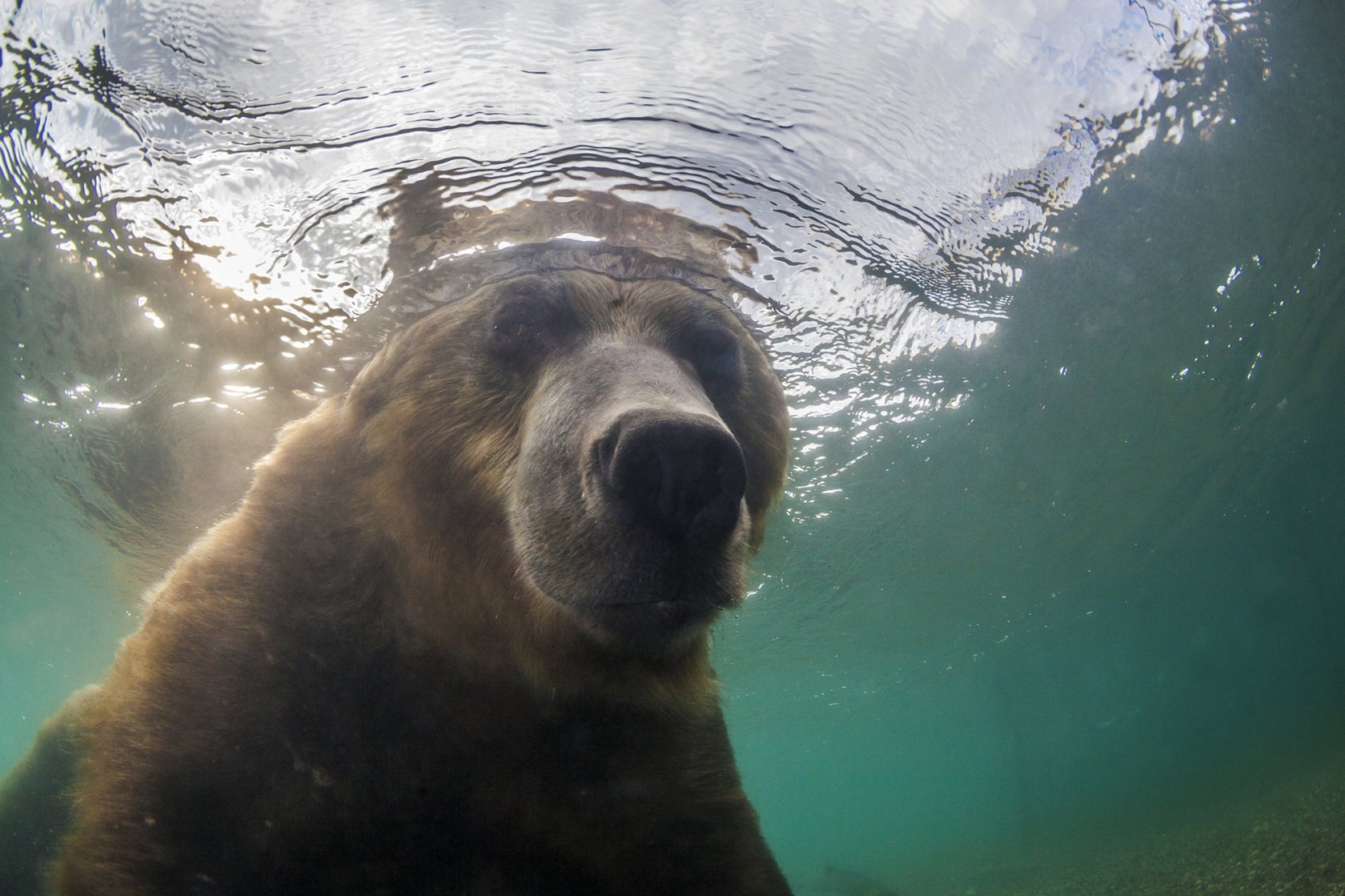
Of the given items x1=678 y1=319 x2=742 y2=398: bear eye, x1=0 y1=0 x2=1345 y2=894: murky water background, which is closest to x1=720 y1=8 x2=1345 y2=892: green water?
x1=0 y1=0 x2=1345 y2=894: murky water background

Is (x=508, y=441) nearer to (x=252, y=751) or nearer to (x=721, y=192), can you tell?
(x=252, y=751)

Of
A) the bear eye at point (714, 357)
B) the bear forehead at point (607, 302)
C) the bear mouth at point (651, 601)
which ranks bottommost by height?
the bear mouth at point (651, 601)

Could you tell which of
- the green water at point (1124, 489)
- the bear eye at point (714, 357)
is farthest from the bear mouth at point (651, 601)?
the green water at point (1124, 489)

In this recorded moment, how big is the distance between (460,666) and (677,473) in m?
1.37

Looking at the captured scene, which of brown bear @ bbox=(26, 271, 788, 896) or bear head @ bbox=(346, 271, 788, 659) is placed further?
brown bear @ bbox=(26, 271, 788, 896)

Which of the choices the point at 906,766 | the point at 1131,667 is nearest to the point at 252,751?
the point at 1131,667

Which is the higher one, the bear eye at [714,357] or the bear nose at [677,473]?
the bear eye at [714,357]

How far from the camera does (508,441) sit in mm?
2961

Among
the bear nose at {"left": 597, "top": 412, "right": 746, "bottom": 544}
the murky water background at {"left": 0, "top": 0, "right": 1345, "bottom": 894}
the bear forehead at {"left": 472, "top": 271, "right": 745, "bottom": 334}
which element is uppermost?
the murky water background at {"left": 0, "top": 0, "right": 1345, "bottom": 894}

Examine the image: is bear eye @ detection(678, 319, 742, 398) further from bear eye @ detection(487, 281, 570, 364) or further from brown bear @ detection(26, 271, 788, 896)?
bear eye @ detection(487, 281, 570, 364)

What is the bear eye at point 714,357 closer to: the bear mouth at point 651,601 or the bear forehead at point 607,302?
the bear forehead at point 607,302

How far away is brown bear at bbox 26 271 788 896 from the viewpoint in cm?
216

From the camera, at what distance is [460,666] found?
2709 mm

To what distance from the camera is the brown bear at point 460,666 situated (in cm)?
216
